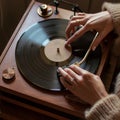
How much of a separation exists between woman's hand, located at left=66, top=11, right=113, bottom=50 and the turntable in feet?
0.10

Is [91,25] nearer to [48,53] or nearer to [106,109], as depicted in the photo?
[48,53]

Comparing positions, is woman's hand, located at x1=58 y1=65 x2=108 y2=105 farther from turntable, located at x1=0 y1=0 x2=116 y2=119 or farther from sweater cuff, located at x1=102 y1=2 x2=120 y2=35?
sweater cuff, located at x1=102 y1=2 x2=120 y2=35

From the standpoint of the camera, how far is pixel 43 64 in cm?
93

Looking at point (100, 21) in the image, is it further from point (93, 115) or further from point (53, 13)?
point (93, 115)

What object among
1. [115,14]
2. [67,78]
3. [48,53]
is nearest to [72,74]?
[67,78]

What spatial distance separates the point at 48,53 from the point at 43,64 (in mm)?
51

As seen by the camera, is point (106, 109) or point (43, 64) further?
point (43, 64)

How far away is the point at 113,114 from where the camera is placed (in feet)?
2.59

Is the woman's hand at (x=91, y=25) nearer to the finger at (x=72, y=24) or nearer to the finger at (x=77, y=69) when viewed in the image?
the finger at (x=72, y=24)

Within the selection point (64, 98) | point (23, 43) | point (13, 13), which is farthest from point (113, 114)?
point (13, 13)

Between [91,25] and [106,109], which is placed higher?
[91,25]

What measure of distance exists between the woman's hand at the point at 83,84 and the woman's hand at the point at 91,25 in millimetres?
122

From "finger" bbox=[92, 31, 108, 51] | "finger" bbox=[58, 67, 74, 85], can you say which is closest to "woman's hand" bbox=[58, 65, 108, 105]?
"finger" bbox=[58, 67, 74, 85]

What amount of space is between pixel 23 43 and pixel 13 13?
1.97 ft
